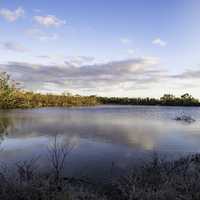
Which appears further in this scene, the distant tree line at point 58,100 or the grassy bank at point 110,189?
the distant tree line at point 58,100

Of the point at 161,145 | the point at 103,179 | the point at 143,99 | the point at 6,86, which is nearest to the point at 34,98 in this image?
the point at 6,86

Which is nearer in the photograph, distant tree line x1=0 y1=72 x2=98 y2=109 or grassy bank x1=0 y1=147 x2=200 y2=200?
grassy bank x1=0 y1=147 x2=200 y2=200

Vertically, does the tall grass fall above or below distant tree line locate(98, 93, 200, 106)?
below

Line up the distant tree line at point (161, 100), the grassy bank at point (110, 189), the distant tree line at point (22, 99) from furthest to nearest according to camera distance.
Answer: the distant tree line at point (161, 100) → the distant tree line at point (22, 99) → the grassy bank at point (110, 189)

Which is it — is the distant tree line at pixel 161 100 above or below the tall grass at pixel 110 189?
above

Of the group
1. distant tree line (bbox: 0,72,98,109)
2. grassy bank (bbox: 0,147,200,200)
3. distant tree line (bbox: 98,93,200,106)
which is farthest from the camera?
distant tree line (bbox: 98,93,200,106)

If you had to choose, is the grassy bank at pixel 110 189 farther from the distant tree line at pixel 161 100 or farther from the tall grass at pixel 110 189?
the distant tree line at pixel 161 100

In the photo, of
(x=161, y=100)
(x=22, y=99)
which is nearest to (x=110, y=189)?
(x=22, y=99)

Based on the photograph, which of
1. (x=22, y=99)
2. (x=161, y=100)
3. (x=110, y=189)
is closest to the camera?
(x=110, y=189)

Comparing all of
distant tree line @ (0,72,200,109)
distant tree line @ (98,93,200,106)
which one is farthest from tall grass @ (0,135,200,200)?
distant tree line @ (98,93,200,106)

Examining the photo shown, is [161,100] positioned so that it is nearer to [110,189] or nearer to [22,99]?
[22,99]

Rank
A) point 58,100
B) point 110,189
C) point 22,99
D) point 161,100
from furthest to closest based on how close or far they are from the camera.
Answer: point 161,100
point 58,100
point 22,99
point 110,189

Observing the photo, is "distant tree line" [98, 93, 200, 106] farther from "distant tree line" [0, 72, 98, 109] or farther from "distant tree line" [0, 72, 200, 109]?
"distant tree line" [0, 72, 98, 109]

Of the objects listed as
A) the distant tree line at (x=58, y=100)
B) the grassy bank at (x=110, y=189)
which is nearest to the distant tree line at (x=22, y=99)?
the distant tree line at (x=58, y=100)
